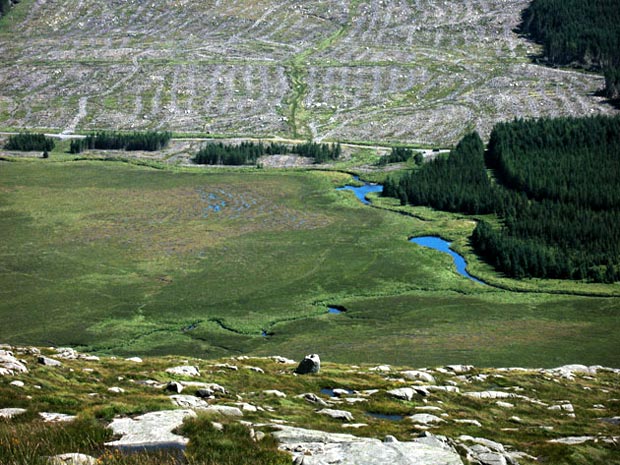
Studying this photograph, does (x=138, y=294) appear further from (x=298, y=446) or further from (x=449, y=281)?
(x=298, y=446)

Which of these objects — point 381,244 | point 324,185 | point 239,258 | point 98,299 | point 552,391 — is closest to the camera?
point 552,391

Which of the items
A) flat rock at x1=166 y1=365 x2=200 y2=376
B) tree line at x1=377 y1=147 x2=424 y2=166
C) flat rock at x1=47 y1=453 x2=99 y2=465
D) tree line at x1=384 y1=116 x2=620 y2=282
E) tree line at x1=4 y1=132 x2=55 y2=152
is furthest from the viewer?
tree line at x1=4 y1=132 x2=55 y2=152

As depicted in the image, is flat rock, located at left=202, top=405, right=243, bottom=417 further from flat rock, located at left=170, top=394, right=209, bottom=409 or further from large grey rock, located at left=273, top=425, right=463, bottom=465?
large grey rock, located at left=273, top=425, right=463, bottom=465

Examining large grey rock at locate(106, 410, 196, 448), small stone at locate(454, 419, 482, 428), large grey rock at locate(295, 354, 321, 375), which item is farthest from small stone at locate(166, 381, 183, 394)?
small stone at locate(454, 419, 482, 428)

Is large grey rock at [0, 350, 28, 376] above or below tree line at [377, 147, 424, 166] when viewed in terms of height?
below

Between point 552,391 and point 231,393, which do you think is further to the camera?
point 552,391

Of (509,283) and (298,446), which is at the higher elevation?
(298,446)

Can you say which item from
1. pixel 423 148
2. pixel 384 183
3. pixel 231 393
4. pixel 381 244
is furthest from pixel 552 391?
pixel 423 148

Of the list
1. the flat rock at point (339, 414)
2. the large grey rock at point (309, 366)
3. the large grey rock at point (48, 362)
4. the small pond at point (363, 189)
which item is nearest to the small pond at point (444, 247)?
the small pond at point (363, 189)
